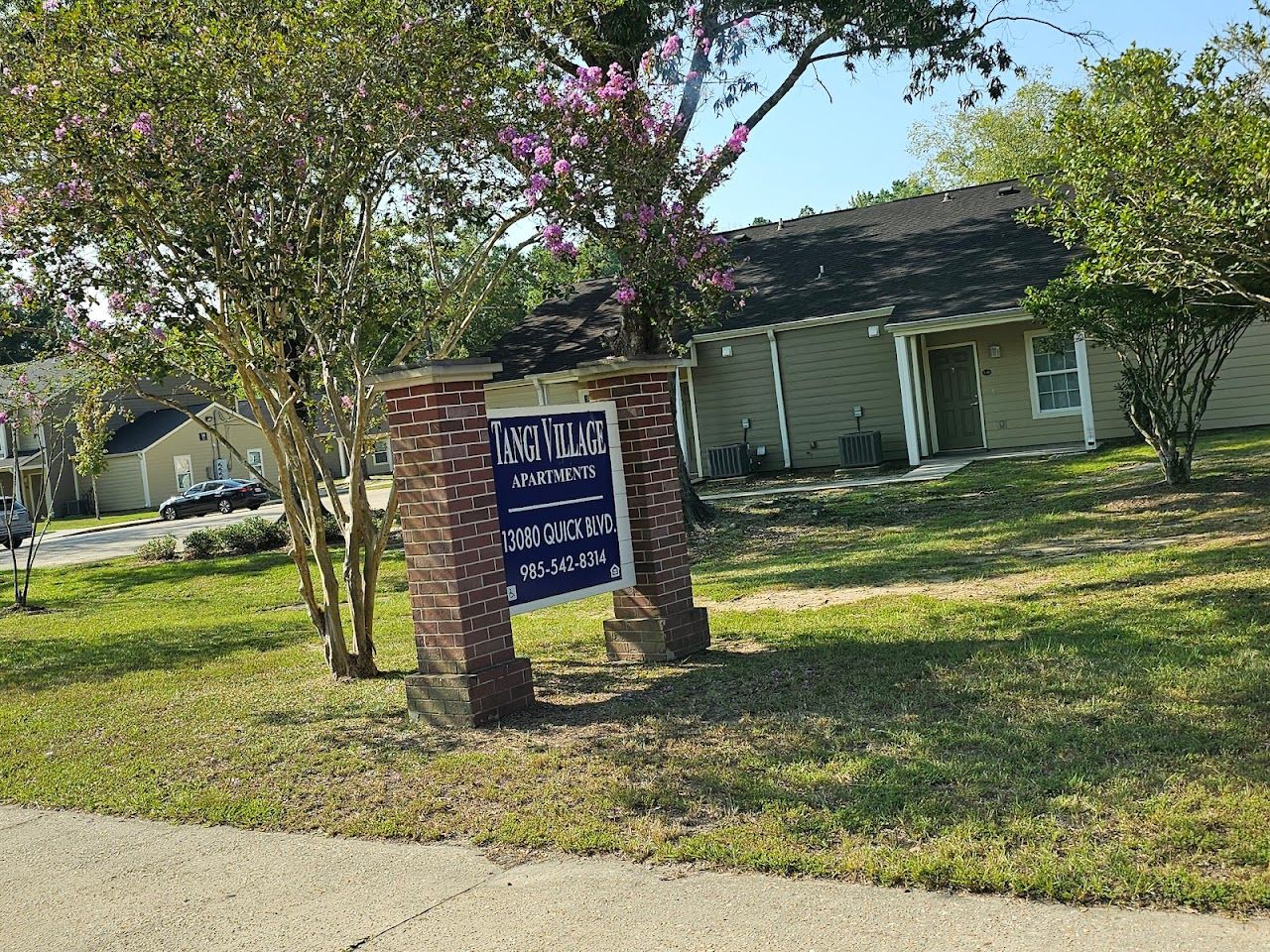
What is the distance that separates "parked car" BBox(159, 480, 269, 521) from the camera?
129 feet

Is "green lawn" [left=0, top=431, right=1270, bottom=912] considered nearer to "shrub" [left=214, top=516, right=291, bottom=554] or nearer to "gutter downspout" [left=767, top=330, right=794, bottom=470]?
"shrub" [left=214, top=516, right=291, bottom=554]

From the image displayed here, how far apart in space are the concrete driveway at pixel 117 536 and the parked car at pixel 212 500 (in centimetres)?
29

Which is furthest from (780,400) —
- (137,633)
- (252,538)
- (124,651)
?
(124,651)

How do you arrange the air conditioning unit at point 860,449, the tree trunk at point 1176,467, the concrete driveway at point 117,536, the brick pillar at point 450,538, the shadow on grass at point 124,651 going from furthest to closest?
the concrete driveway at point 117,536 < the air conditioning unit at point 860,449 < the tree trunk at point 1176,467 < the shadow on grass at point 124,651 < the brick pillar at point 450,538

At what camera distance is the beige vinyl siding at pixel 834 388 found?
22141 mm

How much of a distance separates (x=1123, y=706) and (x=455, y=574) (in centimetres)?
352

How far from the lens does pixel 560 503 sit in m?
7.49

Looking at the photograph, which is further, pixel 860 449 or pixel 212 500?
pixel 212 500

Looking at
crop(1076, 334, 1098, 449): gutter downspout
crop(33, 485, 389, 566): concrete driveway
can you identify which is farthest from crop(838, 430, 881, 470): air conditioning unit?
crop(33, 485, 389, 566): concrete driveway

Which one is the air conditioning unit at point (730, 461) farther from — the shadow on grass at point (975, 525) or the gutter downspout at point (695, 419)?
the shadow on grass at point (975, 525)

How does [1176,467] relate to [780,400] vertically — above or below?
below

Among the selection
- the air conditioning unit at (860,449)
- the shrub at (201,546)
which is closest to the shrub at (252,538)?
the shrub at (201,546)

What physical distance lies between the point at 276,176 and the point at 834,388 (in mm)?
16312

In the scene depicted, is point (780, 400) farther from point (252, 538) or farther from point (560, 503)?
point (560, 503)
